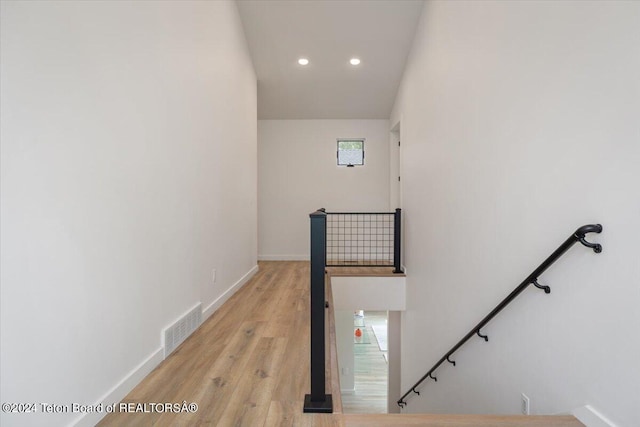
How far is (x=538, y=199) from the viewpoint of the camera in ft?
6.21

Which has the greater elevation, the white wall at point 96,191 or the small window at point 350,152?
the small window at point 350,152

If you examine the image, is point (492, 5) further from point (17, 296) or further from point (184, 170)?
point (17, 296)

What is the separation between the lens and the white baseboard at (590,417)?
4.68ft

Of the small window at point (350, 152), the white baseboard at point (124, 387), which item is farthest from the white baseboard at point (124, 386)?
the small window at point (350, 152)

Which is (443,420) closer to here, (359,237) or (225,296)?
(225,296)

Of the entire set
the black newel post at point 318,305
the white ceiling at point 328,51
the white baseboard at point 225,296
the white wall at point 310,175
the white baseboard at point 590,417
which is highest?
the white ceiling at point 328,51

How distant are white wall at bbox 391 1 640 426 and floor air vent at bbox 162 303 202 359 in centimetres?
232

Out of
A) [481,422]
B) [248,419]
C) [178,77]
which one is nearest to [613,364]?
[481,422]

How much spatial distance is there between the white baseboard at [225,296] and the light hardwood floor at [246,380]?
0.07m

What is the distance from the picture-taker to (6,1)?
1302 millimetres

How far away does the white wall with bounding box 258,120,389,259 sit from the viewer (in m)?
7.08

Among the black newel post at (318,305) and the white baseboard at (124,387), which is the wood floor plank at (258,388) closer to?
the black newel post at (318,305)

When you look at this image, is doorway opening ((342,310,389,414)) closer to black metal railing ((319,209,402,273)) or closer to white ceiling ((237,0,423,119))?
black metal railing ((319,209,402,273))

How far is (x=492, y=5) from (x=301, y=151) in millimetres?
4898
